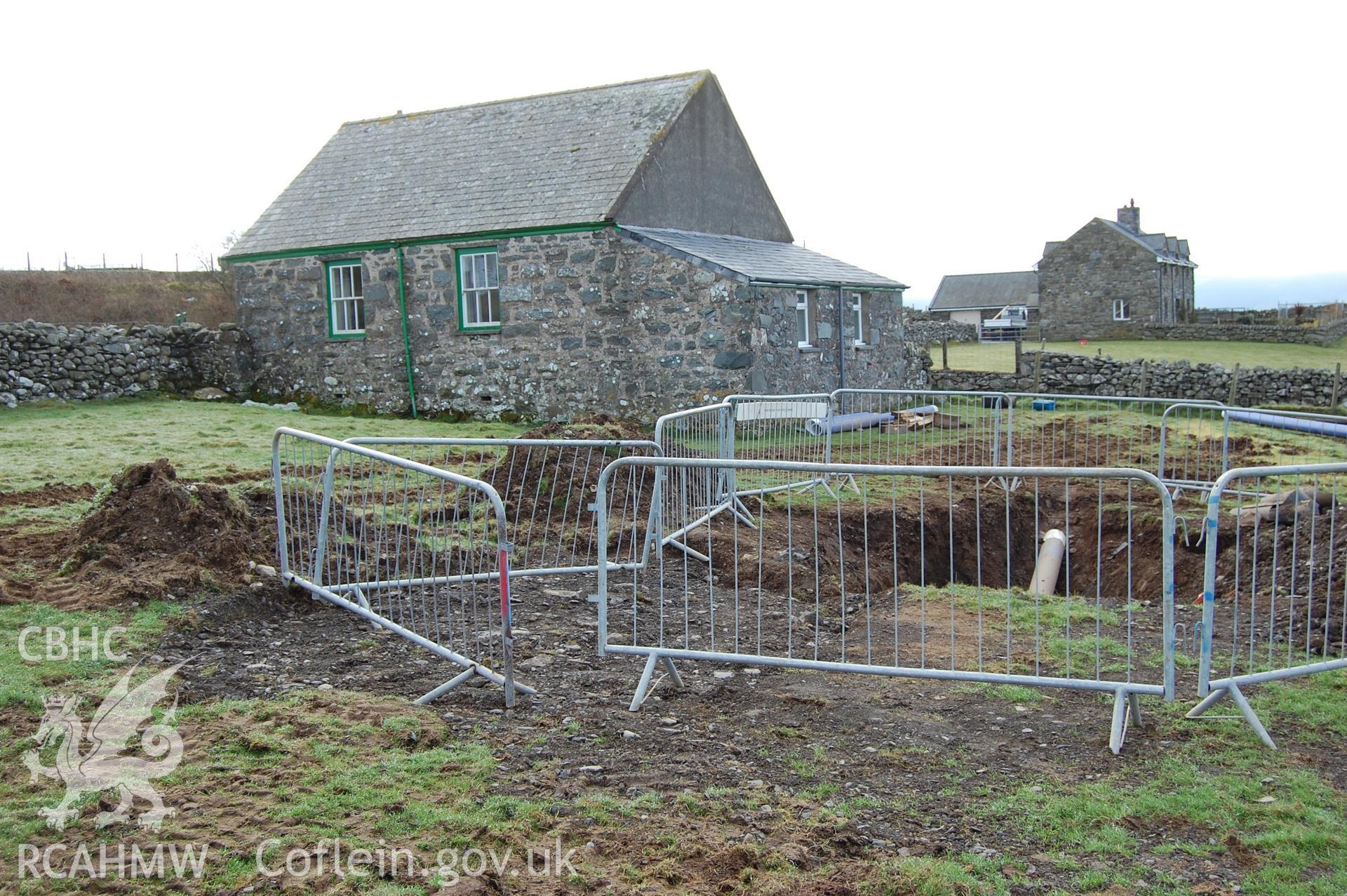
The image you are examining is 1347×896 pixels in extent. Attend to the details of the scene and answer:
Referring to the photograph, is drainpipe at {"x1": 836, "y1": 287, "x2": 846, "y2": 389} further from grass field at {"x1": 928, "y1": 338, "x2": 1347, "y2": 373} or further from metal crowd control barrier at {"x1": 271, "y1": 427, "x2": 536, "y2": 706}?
metal crowd control barrier at {"x1": 271, "y1": 427, "x2": 536, "y2": 706}

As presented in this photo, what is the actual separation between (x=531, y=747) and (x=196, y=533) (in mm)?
4241

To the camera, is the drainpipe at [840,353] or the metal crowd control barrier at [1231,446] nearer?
the metal crowd control barrier at [1231,446]

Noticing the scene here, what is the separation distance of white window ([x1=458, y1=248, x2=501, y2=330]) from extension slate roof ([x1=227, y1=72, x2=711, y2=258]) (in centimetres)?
64

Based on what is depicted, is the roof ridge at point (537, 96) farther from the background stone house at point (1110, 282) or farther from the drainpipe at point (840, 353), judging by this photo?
the background stone house at point (1110, 282)

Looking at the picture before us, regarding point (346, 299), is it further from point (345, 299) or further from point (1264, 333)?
point (1264, 333)

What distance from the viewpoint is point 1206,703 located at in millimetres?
5477

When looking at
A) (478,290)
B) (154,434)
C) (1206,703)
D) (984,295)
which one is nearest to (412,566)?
(1206,703)

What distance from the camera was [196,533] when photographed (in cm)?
803

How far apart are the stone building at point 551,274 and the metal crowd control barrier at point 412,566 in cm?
898

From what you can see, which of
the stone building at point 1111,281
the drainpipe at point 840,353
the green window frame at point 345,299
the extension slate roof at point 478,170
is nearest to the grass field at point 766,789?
the extension slate roof at point 478,170

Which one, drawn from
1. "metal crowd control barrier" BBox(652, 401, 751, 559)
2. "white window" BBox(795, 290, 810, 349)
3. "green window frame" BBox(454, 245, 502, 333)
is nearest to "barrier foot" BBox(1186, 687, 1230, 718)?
"metal crowd control barrier" BBox(652, 401, 751, 559)

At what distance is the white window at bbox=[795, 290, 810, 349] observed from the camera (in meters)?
Answer: 20.4

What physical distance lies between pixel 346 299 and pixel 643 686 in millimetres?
18140

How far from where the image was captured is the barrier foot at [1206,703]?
547cm
